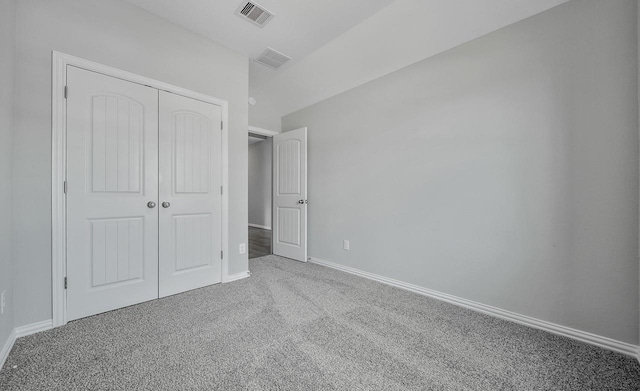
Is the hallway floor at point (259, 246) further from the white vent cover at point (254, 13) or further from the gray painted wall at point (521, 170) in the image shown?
the white vent cover at point (254, 13)

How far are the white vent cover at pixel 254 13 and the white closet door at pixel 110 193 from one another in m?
1.10

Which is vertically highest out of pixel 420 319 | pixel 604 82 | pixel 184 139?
pixel 604 82

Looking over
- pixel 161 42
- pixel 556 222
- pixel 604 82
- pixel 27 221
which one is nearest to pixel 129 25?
pixel 161 42

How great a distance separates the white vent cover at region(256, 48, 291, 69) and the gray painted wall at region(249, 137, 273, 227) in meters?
3.93

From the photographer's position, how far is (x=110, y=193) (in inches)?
79.7

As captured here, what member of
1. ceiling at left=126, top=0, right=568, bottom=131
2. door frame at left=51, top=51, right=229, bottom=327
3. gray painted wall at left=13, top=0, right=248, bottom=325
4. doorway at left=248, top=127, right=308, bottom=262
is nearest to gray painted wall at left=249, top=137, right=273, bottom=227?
doorway at left=248, top=127, right=308, bottom=262

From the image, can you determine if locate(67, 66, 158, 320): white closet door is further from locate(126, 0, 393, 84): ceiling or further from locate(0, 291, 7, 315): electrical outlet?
locate(126, 0, 393, 84): ceiling

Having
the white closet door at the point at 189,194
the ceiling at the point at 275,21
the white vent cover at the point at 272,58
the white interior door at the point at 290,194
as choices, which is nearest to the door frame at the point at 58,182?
the white closet door at the point at 189,194

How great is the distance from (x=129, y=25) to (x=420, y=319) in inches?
138

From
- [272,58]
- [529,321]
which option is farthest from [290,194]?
[529,321]

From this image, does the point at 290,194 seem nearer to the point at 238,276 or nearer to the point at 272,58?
the point at 238,276

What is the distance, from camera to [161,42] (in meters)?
2.31

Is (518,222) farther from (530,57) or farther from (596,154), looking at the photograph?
(530,57)

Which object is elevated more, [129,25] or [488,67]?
[129,25]
